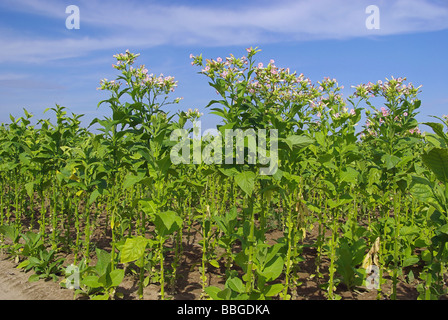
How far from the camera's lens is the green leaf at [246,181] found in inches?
114

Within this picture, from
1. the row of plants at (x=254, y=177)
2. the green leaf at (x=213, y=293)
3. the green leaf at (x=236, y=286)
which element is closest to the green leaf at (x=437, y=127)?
the row of plants at (x=254, y=177)

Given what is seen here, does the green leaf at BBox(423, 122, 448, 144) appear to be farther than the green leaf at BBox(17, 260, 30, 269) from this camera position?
No

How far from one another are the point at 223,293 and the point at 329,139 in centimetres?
268

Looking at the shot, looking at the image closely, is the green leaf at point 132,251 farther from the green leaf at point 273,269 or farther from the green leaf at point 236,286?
the green leaf at point 273,269

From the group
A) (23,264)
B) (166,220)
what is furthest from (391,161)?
(23,264)

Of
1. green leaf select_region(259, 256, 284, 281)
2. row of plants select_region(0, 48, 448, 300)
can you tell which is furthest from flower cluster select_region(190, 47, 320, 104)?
green leaf select_region(259, 256, 284, 281)

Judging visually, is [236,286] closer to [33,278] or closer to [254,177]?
[254,177]

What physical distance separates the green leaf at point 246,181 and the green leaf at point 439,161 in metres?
1.33

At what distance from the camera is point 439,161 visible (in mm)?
2541

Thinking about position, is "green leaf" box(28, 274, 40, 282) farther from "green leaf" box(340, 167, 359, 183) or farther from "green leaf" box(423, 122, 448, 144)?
"green leaf" box(423, 122, 448, 144)

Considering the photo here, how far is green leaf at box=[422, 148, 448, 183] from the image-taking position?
2.49 m

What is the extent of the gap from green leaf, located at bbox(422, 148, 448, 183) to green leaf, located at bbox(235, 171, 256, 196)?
4.37ft

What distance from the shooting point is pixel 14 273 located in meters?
5.10

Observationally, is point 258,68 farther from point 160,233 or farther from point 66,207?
point 66,207
